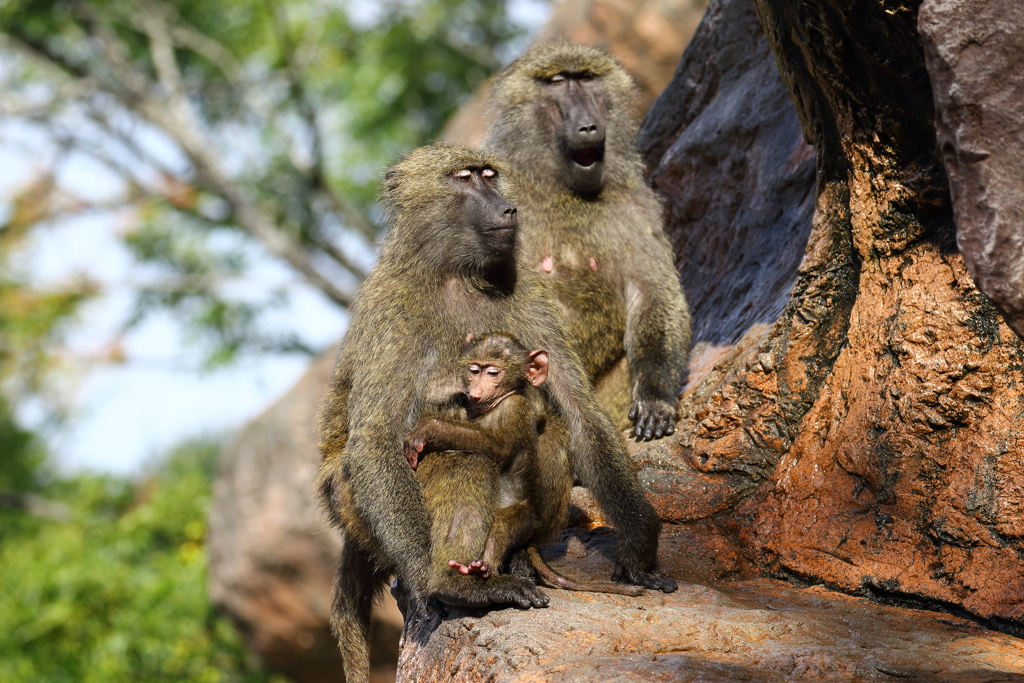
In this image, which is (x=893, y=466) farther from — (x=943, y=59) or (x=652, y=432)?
(x=943, y=59)

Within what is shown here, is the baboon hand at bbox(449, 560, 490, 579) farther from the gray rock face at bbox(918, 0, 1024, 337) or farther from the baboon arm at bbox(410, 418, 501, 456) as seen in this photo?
the gray rock face at bbox(918, 0, 1024, 337)

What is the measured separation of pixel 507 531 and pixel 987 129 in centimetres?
175

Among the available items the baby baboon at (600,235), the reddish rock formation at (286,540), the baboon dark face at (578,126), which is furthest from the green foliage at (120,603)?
the baboon dark face at (578,126)

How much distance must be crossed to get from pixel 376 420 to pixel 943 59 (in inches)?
76.0

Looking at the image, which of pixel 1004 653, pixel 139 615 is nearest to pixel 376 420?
pixel 1004 653

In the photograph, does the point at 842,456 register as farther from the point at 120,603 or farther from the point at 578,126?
the point at 120,603

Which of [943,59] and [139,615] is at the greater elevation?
[943,59]

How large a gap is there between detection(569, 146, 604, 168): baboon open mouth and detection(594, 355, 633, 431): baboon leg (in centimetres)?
88

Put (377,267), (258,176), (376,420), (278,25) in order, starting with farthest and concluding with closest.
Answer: (258,176)
(278,25)
(377,267)
(376,420)

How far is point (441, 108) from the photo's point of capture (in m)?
13.3

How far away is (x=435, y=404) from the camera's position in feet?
10.9

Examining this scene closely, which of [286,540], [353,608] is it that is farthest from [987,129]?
[286,540]

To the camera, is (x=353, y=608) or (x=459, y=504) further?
(x=353, y=608)

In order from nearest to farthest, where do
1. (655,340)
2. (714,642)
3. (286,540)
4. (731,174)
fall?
1. (714,642)
2. (655,340)
3. (731,174)
4. (286,540)
